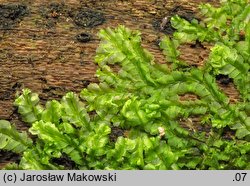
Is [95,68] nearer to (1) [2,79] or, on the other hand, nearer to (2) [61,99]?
(2) [61,99]

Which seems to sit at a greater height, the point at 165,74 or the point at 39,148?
the point at 165,74

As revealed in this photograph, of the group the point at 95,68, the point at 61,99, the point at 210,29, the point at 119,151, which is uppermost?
the point at 210,29

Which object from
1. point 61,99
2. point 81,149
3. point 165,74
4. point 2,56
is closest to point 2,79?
point 2,56

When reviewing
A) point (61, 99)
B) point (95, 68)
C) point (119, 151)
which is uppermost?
point (95, 68)

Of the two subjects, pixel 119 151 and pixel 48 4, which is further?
pixel 48 4

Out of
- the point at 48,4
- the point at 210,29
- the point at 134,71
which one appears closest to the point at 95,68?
the point at 134,71

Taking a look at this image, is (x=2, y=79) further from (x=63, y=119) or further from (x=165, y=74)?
(x=165, y=74)
